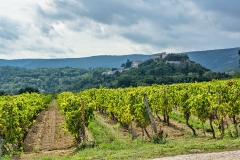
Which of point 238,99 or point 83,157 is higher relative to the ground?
point 238,99

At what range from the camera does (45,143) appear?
20062 mm

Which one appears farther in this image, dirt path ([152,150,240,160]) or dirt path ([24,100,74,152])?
dirt path ([24,100,74,152])

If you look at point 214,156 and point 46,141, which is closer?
point 214,156

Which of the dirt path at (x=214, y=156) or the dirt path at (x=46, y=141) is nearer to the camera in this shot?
the dirt path at (x=214, y=156)

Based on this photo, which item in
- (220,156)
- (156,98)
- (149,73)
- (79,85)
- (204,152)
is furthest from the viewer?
(79,85)

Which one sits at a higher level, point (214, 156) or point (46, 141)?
point (214, 156)

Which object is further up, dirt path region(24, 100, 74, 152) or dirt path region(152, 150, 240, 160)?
dirt path region(152, 150, 240, 160)

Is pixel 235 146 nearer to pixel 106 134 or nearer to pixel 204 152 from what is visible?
pixel 204 152

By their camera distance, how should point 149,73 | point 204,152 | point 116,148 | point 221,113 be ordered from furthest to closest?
point 149,73 → point 221,113 → point 116,148 → point 204,152

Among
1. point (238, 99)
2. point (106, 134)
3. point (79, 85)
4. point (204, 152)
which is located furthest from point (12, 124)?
point (79, 85)

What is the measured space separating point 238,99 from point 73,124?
384 inches

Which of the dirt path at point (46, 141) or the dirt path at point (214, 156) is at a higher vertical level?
the dirt path at point (214, 156)

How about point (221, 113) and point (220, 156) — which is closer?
point (220, 156)

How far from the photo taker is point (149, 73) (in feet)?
438
